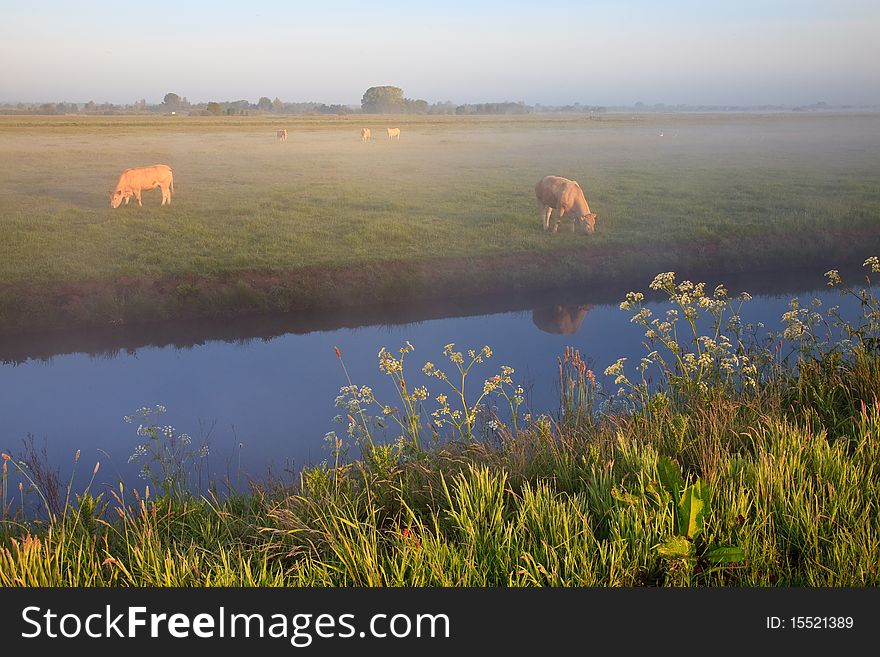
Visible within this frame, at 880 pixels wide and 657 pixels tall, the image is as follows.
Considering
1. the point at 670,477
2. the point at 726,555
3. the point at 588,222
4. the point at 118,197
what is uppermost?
the point at 118,197

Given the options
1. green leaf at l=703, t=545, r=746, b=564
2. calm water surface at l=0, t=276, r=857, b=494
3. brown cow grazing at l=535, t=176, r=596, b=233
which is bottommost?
calm water surface at l=0, t=276, r=857, b=494

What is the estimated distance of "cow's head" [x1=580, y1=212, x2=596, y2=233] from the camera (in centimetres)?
1231

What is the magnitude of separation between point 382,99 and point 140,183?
570 cm

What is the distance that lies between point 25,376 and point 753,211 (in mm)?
11869

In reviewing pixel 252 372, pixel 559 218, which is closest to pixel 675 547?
pixel 252 372

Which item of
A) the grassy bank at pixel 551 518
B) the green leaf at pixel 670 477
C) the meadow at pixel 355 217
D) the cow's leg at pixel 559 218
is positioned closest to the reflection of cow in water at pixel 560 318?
the meadow at pixel 355 217

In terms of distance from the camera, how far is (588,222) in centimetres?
1234

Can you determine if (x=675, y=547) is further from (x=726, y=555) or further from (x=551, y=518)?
(x=551, y=518)

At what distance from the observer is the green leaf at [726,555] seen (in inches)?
90.6

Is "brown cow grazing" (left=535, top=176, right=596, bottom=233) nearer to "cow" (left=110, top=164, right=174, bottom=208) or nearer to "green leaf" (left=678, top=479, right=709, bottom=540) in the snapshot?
"cow" (left=110, top=164, right=174, bottom=208)

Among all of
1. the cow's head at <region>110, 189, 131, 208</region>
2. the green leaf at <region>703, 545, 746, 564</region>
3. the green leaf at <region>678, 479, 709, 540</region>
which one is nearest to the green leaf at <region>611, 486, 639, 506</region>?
the green leaf at <region>678, 479, 709, 540</region>

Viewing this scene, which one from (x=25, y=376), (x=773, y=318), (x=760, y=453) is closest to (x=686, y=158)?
(x=773, y=318)

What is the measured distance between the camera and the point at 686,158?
73.9ft

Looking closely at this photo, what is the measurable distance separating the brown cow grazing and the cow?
6632 mm
